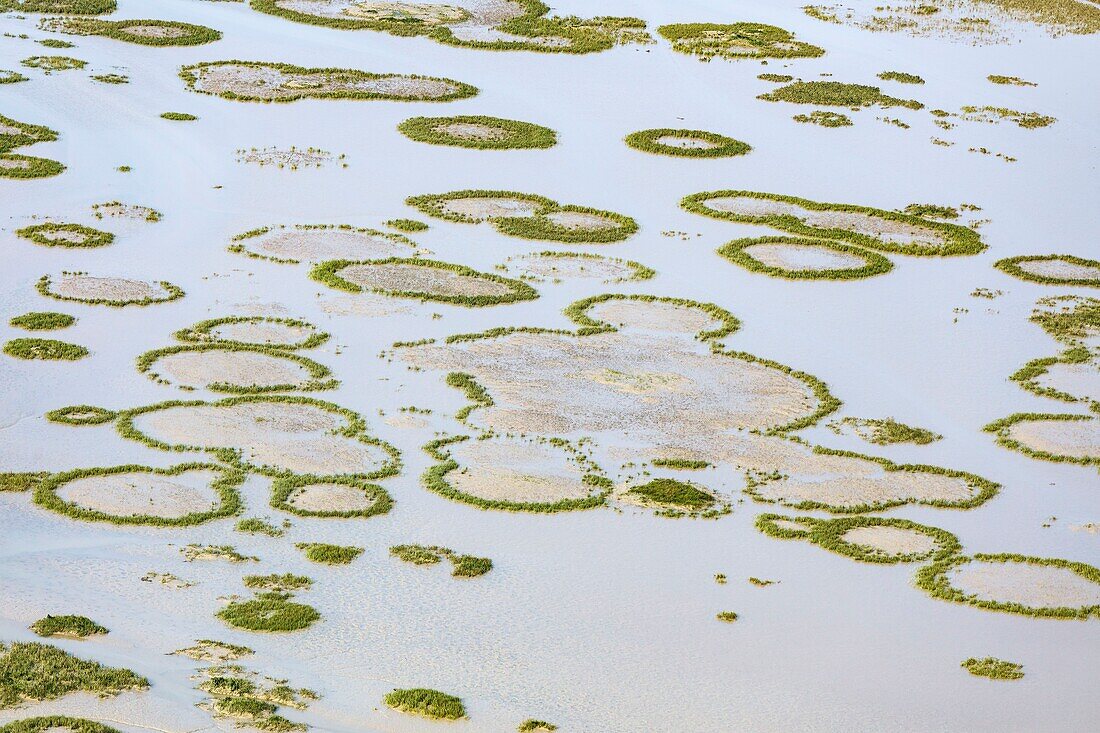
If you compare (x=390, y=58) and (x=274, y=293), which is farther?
(x=390, y=58)

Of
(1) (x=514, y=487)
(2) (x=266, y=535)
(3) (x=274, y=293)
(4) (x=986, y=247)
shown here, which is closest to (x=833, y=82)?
(4) (x=986, y=247)

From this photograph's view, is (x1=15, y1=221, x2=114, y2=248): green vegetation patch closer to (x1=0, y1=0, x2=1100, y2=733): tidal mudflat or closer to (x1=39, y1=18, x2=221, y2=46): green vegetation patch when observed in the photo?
(x1=0, y1=0, x2=1100, y2=733): tidal mudflat

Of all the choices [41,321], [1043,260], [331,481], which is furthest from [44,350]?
[1043,260]

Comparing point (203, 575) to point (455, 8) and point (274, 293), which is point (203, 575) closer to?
point (274, 293)

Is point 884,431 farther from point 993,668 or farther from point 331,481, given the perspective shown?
point 331,481

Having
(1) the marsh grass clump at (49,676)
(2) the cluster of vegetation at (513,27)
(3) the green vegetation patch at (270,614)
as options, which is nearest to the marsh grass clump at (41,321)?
(3) the green vegetation patch at (270,614)

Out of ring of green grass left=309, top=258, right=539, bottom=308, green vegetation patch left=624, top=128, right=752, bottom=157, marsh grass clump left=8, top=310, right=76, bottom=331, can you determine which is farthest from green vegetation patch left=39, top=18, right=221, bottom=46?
marsh grass clump left=8, top=310, right=76, bottom=331
